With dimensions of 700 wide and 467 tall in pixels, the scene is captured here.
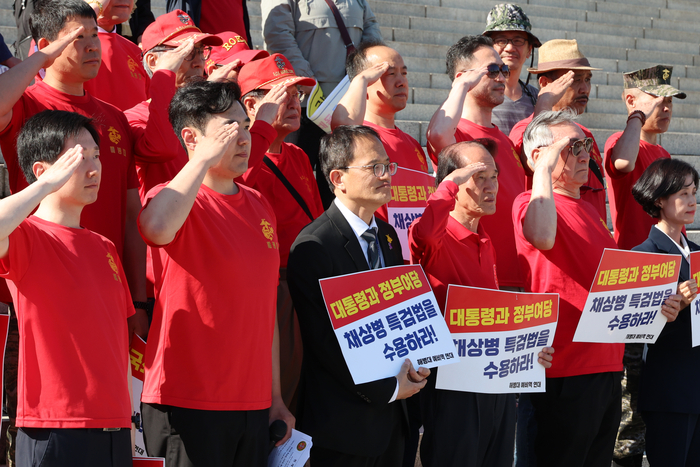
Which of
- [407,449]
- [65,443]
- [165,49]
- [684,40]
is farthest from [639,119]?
[684,40]

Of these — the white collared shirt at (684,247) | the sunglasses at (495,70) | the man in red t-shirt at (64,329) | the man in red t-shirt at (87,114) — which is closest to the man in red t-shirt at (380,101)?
the sunglasses at (495,70)

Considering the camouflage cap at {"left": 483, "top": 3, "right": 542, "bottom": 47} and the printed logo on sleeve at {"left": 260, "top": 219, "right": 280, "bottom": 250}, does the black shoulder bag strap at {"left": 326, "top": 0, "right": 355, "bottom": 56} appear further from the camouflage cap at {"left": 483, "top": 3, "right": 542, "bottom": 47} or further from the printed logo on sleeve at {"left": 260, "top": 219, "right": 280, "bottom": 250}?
the printed logo on sleeve at {"left": 260, "top": 219, "right": 280, "bottom": 250}

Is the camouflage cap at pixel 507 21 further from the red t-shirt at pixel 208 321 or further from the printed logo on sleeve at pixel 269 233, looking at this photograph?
the red t-shirt at pixel 208 321

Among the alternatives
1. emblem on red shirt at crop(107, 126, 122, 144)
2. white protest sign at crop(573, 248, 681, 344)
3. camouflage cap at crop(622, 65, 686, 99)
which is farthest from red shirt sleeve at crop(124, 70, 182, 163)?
camouflage cap at crop(622, 65, 686, 99)

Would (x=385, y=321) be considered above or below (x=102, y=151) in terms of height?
below

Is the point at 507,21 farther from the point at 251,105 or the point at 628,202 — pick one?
the point at 251,105

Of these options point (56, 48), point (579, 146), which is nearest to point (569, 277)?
point (579, 146)

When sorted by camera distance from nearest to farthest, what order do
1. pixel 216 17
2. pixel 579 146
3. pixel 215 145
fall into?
pixel 215 145 → pixel 579 146 → pixel 216 17

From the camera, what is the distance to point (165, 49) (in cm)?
419

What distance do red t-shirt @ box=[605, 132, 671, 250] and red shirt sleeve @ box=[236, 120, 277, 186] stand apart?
2570 millimetres

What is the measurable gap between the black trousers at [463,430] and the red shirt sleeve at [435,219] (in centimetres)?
65

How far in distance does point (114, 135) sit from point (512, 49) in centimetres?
322

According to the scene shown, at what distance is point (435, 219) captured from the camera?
11.0ft

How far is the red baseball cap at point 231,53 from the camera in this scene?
14.6 feet
